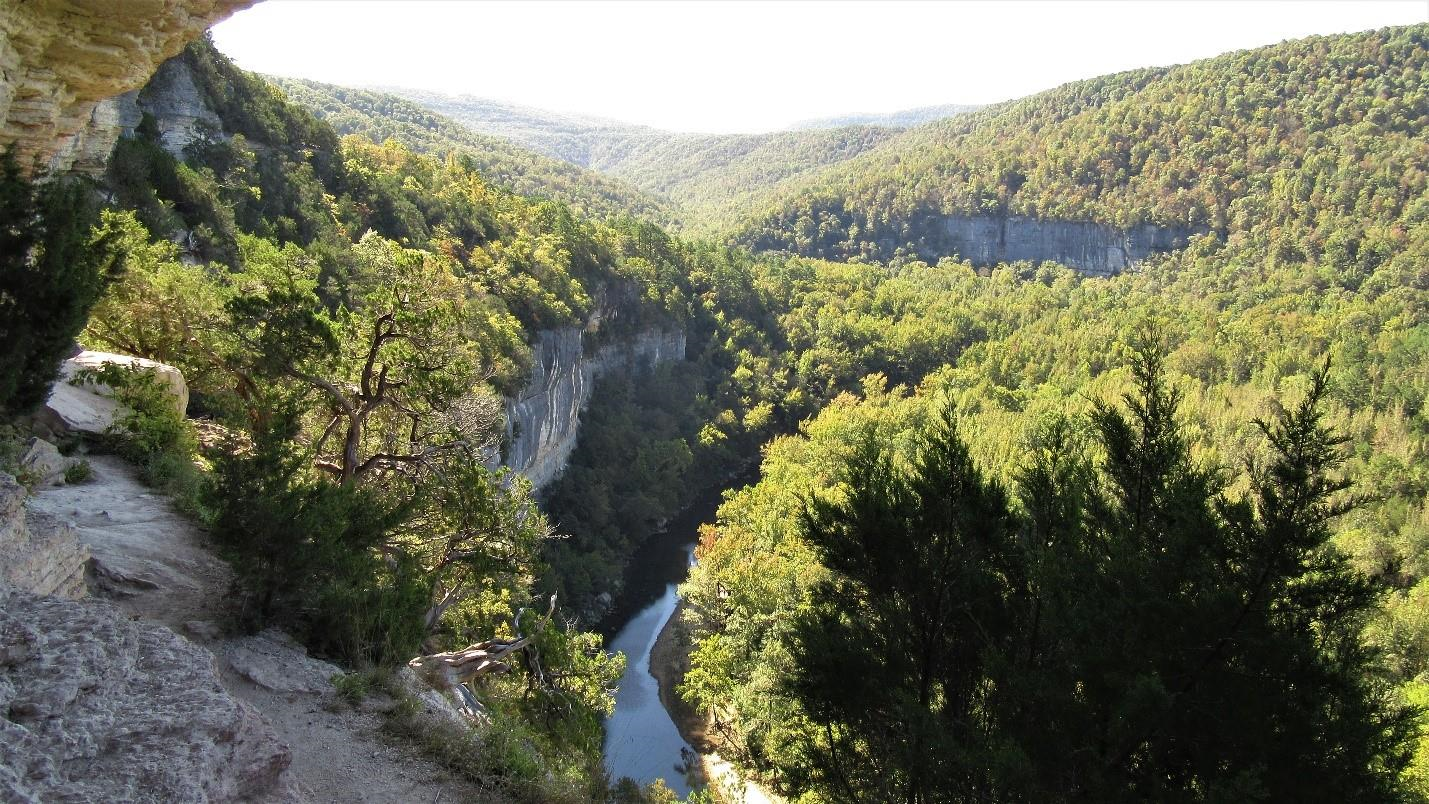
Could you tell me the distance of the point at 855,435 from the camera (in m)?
34.1

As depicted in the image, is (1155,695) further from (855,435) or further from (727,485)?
(727,485)

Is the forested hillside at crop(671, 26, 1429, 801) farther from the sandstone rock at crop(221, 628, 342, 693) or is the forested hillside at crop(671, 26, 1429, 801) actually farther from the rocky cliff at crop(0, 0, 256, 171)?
the rocky cliff at crop(0, 0, 256, 171)

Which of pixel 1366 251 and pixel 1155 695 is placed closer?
pixel 1155 695

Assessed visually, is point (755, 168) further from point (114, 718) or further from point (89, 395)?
point (114, 718)

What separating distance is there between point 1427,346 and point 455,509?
185ft

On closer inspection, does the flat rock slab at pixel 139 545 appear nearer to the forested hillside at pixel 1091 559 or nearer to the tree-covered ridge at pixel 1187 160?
the forested hillside at pixel 1091 559

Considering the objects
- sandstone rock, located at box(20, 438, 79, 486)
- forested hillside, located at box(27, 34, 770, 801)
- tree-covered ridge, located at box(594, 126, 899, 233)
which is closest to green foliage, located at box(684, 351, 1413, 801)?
forested hillside, located at box(27, 34, 770, 801)

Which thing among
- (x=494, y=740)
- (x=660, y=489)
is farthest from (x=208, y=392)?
(x=660, y=489)

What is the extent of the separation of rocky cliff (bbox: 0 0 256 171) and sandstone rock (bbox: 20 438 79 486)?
294cm

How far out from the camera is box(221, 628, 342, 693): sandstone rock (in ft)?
20.1

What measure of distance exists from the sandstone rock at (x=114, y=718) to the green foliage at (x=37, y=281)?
3.14 m

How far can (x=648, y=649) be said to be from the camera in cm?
2936

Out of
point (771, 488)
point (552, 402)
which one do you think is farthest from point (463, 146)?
point (771, 488)

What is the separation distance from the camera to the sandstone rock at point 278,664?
611 cm
